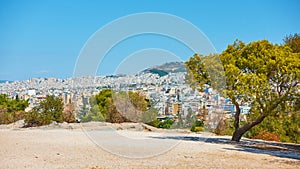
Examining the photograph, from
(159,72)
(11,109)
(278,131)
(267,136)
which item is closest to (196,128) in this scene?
(267,136)

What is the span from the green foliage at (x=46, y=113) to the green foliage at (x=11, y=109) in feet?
9.07

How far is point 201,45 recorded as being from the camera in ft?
47.1

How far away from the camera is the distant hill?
48.7 feet

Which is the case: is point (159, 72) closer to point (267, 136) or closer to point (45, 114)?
point (267, 136)

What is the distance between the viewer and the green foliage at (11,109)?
26000mm

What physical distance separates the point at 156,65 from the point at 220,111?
5.68 m

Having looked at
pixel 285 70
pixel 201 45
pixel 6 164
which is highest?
pixel 201 45

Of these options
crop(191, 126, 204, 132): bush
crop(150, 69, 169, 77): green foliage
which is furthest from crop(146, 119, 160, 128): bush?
crop(150, 69, 169, 77): green foliage

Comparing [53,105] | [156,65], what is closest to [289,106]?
[156,65]

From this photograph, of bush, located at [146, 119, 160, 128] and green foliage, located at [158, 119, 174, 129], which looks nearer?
green foliage, located at [158, 119, 174, 129]

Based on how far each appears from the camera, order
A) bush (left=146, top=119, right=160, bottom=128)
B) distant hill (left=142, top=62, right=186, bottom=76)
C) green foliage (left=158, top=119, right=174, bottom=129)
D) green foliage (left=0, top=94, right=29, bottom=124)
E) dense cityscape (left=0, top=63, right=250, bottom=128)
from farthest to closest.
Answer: green foliage (left=0, top=94, right=29, bottom=124)
bush (left=146, top=119, right=160, bottom=128)
green foliage (left=158, top=119, right=174, bottom=129)
dense cityscape (left=0, top=63, right=250, bottom=128)
distant hill (left=142, top=62, right=186, bottom=76)

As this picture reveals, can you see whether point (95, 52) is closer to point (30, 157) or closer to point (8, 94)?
point (30, 157)

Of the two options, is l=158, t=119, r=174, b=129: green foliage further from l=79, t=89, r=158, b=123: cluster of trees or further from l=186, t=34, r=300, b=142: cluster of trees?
l=186, t=34, r=300, b=142: cluster of trees

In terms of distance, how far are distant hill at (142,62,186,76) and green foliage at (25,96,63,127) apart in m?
10.9
